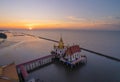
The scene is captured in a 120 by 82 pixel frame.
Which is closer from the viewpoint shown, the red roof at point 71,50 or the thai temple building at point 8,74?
the thai temple building at point 8,74

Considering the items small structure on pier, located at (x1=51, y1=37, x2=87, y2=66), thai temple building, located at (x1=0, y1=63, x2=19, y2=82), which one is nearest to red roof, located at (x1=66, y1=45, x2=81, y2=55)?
small structure on pier, located at (x1=51, y1=37, x2=87, y2=66)

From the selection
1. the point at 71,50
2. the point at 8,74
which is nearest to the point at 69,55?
the point at 71,50

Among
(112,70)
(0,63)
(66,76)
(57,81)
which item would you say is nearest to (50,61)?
(66,76)

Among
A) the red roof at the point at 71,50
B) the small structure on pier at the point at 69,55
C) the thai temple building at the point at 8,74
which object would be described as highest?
the thai temple building at the point at 8,74

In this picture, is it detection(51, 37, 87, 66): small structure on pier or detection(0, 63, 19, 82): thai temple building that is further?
detection(51, 37, 87, 66): small structure on pier

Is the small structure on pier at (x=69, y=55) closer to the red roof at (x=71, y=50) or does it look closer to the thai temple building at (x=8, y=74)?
the red roof at (x=71, y=50)

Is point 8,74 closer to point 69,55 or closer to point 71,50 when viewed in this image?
point 69,55

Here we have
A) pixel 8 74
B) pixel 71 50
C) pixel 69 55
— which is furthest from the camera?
pixel 71 50

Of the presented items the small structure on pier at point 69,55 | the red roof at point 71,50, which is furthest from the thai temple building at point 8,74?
the small structure on pier at point 69,55

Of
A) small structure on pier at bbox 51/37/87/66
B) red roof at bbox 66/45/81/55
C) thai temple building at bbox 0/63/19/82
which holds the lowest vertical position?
small structure on pier at bbox 51/37/87/66

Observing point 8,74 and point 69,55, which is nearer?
point 8,74

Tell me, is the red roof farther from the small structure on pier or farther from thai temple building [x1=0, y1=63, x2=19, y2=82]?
thai temple building [x1=0, y1=63, x2=19, y2=82]

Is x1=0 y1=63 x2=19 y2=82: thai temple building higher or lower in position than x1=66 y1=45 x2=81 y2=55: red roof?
higher
